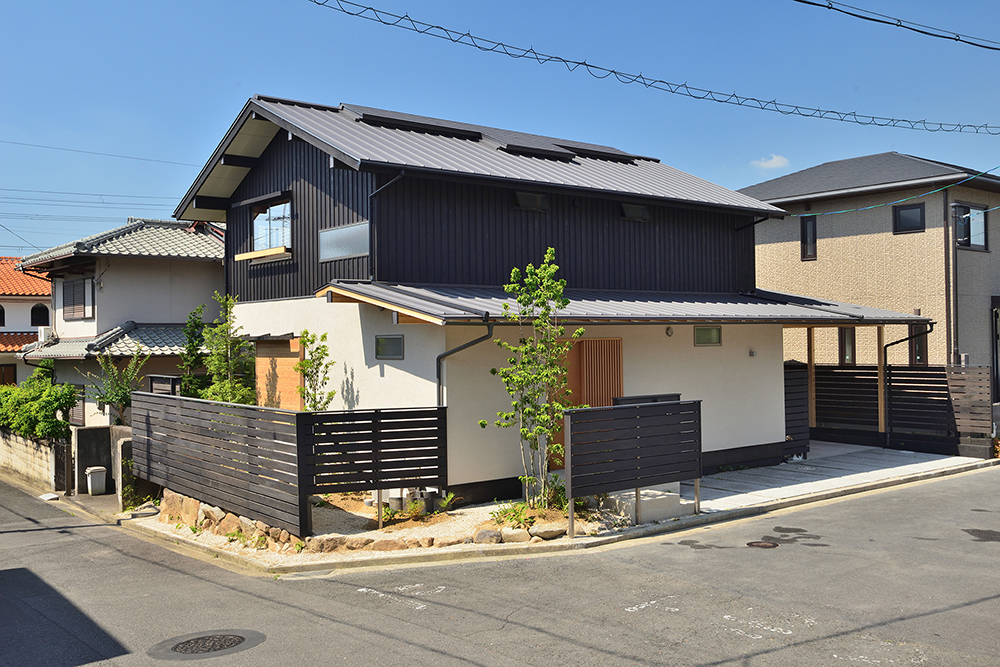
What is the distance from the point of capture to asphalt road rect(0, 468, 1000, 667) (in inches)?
258

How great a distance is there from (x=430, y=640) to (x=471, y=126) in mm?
13847

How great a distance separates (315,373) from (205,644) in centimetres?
747

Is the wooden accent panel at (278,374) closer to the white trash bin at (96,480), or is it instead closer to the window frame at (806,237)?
the white trash bin at (96,480)

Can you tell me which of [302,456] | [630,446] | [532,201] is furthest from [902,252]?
[302,456]

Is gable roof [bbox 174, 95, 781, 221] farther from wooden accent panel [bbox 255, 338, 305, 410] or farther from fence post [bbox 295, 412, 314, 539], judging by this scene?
fence post [bbox 295, 412, 314, 539]

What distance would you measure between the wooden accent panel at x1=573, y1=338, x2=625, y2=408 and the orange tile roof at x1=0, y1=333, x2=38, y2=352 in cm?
3033

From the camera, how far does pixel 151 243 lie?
23.3 meters

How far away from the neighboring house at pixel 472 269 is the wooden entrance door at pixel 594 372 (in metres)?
0.03

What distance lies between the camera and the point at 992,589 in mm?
7922

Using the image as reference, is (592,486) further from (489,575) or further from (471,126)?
(471,126)

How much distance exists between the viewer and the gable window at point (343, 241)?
13.8 metres

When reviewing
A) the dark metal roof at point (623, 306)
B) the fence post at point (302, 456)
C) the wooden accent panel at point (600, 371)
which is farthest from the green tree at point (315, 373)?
the wooden accent panel at point (600, 371)

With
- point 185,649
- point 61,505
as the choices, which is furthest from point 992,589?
point 61,505

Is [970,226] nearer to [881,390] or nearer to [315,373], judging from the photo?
[881,390]
